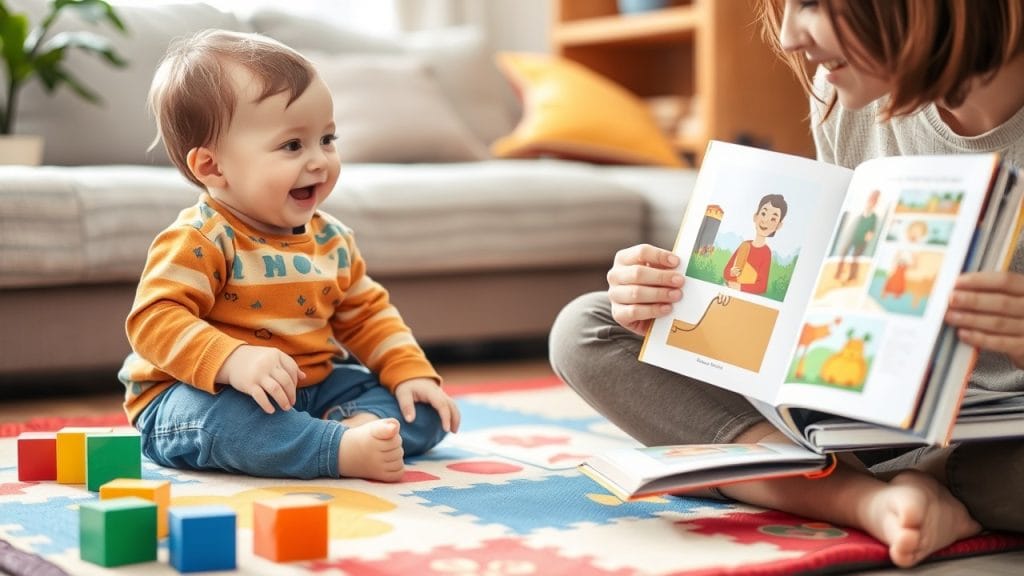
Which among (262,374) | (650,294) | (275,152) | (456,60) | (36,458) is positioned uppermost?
(456,60)

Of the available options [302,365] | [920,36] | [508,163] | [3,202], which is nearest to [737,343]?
[920,36]

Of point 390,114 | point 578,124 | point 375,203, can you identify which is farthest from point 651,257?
point 578,124

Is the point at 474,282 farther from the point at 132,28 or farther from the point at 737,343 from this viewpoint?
the point at 737,343

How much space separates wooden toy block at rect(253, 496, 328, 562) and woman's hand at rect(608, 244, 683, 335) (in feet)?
1.14

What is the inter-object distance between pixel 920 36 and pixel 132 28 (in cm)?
190

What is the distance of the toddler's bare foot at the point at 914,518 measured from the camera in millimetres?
978

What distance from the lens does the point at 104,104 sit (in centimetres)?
244

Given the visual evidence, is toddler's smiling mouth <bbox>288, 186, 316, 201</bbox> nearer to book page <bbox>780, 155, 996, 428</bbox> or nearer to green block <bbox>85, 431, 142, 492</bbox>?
green block <bbox>85, 431, 142, 492</bbox>

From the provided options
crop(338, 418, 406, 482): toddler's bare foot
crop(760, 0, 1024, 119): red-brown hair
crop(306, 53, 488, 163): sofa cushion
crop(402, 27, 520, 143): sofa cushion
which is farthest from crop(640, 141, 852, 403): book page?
crop(402, 27, 520, 143): sofa cushion

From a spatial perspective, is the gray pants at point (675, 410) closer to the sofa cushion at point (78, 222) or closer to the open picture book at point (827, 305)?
the open picture book at point (827, 305)

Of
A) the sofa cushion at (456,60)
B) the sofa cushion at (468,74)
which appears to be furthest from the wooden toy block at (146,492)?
the sofa cushion at (468,74)

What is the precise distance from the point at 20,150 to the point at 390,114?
79 centimetres

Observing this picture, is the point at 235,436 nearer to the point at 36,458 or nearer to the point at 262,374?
the point at 262,374

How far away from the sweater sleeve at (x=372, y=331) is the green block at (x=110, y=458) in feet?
1.01
